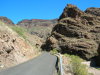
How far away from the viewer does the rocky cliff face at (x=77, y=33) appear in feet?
273

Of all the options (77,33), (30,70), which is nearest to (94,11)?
(77,33)

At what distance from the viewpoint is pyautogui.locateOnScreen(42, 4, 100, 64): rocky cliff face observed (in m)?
83.2

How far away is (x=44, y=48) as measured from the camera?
107 meters

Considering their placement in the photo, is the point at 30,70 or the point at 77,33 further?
the point at 77,33

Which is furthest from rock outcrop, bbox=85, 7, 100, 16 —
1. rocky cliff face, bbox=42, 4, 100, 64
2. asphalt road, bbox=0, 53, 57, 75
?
asphalt road, bbox=0, 53, 57, 75

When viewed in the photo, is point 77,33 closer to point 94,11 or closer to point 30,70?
point 94,11

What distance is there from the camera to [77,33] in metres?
92.9

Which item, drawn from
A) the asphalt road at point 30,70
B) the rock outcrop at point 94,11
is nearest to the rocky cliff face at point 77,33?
the rock outcrop at point 94,11

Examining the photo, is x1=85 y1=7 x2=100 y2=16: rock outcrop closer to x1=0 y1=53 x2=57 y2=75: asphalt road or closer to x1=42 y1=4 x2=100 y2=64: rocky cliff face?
x1=42 y1=4 x2=100 y2=64: rocky cliff face

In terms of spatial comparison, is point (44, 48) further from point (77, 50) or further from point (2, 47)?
point (2, 47)

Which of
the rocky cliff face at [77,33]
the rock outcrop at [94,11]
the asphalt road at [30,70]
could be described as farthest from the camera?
the rock outcrop at [94,11]

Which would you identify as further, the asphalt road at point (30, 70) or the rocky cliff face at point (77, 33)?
the rocky cliff face at point (77, 33)

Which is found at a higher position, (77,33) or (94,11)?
(94,11)

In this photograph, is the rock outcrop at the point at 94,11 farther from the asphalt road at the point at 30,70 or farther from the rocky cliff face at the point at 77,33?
the asphalt road at the point at 30,70
